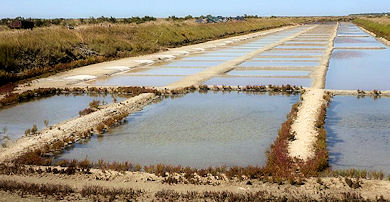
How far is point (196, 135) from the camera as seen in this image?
11.9 metres

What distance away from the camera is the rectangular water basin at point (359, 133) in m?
9.54

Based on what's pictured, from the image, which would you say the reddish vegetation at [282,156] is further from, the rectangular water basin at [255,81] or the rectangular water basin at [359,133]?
the rectangular water basin at [255,81]

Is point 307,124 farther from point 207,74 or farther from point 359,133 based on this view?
point 207,74

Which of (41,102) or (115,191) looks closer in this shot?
(115,191)

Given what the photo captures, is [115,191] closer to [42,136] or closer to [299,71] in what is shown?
[42,136]

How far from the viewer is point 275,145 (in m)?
10.5

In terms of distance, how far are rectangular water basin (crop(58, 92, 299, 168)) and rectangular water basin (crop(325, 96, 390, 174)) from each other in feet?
5.28

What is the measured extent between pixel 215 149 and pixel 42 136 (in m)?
4.92

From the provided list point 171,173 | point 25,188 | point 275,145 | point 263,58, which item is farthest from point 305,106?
point 263,58

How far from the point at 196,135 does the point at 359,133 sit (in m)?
4.59

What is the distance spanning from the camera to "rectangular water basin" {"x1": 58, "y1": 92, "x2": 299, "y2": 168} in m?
10.2

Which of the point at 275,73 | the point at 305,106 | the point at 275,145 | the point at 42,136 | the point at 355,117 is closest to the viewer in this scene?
the point at 275,145

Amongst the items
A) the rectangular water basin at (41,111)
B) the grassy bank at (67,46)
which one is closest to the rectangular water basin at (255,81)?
the rectangular water basin at (41,111)

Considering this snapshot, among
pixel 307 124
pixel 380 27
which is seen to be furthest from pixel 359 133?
pixel 380 27
